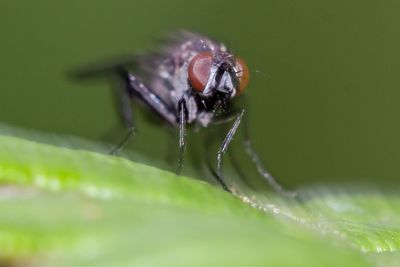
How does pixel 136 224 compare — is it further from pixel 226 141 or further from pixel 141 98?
pixel 141 98

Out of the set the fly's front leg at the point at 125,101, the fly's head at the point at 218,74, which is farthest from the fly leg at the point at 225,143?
the fly's front leg at the point at 125,101

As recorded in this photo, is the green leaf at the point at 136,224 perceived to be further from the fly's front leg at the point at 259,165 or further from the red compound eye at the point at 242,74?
the fly's front leg at the point at 259,165

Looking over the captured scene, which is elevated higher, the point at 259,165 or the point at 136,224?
the point at 136,224

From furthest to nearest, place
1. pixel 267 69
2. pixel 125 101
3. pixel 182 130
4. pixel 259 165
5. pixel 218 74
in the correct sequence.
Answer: pixel 267 69
pixel 125 101
pixel 259 165
pixel 218 74
pixel 182 130

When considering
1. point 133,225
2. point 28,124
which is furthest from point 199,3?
point 133,225

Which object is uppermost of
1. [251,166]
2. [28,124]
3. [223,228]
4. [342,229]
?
[223,228]

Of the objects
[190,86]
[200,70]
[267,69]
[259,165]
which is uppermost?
[200,70]

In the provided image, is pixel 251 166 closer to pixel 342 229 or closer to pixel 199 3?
pixel 342 229

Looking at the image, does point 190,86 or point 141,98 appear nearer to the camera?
point 190,86

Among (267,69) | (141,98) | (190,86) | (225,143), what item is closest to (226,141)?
(225,143)
